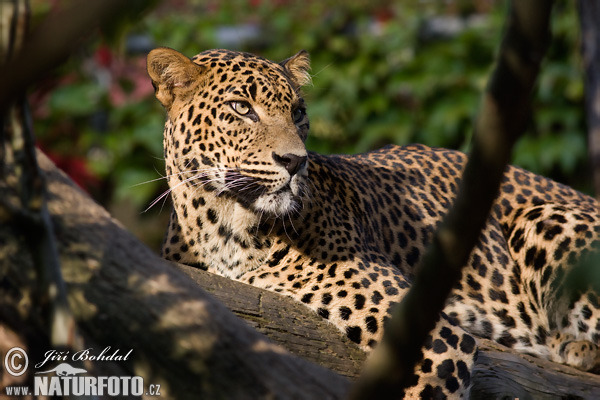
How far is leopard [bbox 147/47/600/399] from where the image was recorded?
528 cm

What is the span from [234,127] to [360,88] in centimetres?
741

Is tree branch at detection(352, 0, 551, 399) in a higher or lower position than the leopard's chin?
higher

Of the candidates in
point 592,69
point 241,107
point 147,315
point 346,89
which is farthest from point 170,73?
point 346,89

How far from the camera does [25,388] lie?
3.03 m

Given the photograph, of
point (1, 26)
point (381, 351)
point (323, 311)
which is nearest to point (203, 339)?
point (381, 351)

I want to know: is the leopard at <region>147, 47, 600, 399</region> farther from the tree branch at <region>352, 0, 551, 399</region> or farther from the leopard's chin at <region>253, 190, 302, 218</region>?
the tree branch at <region>352, 0, 551, 399</region>

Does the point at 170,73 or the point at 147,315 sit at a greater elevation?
the point at 170,73

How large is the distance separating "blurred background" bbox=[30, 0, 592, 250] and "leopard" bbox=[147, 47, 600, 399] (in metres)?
5.35

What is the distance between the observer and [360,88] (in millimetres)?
12734

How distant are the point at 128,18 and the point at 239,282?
13.2ft

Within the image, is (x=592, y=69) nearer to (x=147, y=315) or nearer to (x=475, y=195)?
(x=475, y=195)

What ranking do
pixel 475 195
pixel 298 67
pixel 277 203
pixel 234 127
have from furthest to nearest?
1. pixel 298 67
2. pixel 234 127
3. pixel 277 203
4. pixel 475 195

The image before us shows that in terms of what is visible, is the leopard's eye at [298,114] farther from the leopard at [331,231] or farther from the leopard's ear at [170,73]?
the leopard's ear at [170,73]

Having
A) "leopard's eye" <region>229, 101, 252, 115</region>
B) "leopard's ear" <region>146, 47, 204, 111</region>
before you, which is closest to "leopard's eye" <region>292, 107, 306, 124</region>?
"leopard's eye" <region>229, 101, 252, 115</region>
